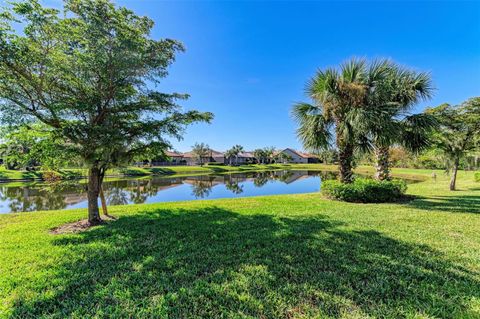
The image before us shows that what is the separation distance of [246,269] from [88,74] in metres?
5.56

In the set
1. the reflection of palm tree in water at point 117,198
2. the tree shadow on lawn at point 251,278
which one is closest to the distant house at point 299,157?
the reflection of palm tree in water at point 117,198

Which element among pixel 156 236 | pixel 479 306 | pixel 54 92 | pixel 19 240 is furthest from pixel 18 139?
pixel 479 306

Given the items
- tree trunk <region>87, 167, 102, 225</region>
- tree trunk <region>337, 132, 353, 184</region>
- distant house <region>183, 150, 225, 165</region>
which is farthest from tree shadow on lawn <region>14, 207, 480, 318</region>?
distant house <region>183, 150, 225, 165</region>

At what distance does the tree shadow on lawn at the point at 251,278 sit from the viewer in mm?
2416

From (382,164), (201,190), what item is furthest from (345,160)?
(201,190)

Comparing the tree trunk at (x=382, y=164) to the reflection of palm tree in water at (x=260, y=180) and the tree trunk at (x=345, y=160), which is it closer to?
the tree trunk at (x=345, y=160)

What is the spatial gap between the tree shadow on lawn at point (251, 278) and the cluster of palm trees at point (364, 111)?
5.00m

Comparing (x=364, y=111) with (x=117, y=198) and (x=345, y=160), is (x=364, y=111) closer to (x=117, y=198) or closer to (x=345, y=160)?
(x=345, y=160)

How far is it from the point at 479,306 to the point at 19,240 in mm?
8097

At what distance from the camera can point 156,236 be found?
4.83m

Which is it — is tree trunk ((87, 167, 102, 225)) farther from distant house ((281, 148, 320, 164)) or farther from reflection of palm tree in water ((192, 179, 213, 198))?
distant house ((281, 148, 320, 164))

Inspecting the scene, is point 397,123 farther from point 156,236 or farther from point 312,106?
point 156,236

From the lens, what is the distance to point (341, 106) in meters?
8.95

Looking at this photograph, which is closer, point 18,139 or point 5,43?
point 5,43
